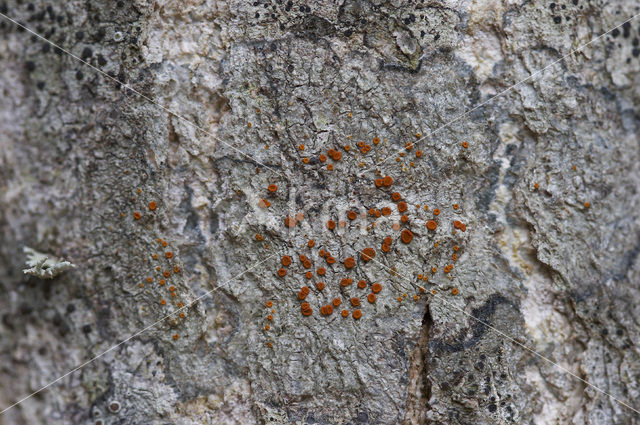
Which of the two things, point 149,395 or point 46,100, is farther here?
point 46,100

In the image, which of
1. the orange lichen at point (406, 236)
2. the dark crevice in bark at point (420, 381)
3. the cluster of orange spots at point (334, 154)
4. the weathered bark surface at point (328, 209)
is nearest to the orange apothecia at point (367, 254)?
the weathered bark surface at point (328, 209)

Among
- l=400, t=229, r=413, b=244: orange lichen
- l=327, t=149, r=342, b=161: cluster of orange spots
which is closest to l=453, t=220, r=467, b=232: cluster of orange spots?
l=400, t=229, r=413, b=244: orange lichen

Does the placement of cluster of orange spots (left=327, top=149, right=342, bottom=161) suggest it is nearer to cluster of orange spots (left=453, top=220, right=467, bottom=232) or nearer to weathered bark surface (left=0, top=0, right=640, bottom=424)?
weathered bark surface (left=0, top=0, right=640, bottom=424)

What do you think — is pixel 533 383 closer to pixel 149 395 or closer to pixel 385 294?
pixel 385 294

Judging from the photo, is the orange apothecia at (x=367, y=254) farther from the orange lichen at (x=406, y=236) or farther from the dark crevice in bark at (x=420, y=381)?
the dark crevice in bark at (x=420, y=381)

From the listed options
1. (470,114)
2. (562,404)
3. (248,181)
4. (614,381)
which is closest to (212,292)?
(248,181)
